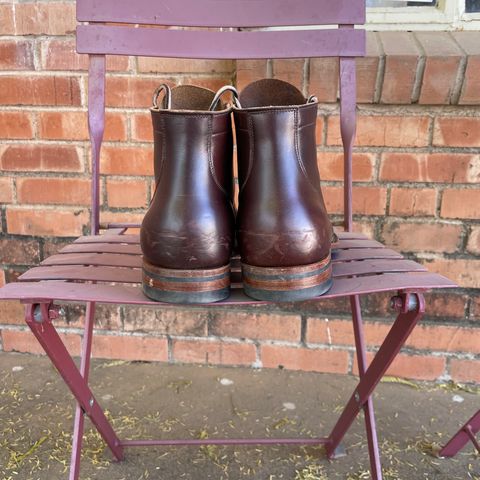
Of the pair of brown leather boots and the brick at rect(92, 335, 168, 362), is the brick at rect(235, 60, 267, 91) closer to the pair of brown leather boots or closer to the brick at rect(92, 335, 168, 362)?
the pair of brown leather boots

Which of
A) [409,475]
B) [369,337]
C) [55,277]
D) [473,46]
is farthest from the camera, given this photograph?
[369,337]

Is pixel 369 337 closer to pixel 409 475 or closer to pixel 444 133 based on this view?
pixel 409 475

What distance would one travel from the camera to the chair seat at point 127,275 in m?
0.86

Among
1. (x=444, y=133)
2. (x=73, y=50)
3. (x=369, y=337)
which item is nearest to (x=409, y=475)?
(x=369, y=337)

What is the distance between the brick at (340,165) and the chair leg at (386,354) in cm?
60

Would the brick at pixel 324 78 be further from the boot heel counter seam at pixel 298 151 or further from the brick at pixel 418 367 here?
the brick at pixel 418 367

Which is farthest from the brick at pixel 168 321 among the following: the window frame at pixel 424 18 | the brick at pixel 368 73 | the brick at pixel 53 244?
the window frame at pixel 424 18

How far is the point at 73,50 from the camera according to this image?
5.08 feet

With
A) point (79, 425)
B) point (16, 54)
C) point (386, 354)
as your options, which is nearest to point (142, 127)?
point (16, 54)

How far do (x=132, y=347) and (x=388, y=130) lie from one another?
1.04 m

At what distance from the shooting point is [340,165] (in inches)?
60.9

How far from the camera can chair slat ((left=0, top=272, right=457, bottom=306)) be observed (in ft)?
2.76

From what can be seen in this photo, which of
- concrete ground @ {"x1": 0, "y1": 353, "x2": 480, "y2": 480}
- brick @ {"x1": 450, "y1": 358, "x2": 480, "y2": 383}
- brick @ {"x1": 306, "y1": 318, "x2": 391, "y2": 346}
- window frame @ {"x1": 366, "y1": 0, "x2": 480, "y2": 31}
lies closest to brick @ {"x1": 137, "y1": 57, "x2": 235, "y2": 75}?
window frame @ {"x1": 366, "y1": 0, "x2": 480, "y2": 31}

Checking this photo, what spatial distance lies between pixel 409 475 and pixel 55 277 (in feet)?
3.13
